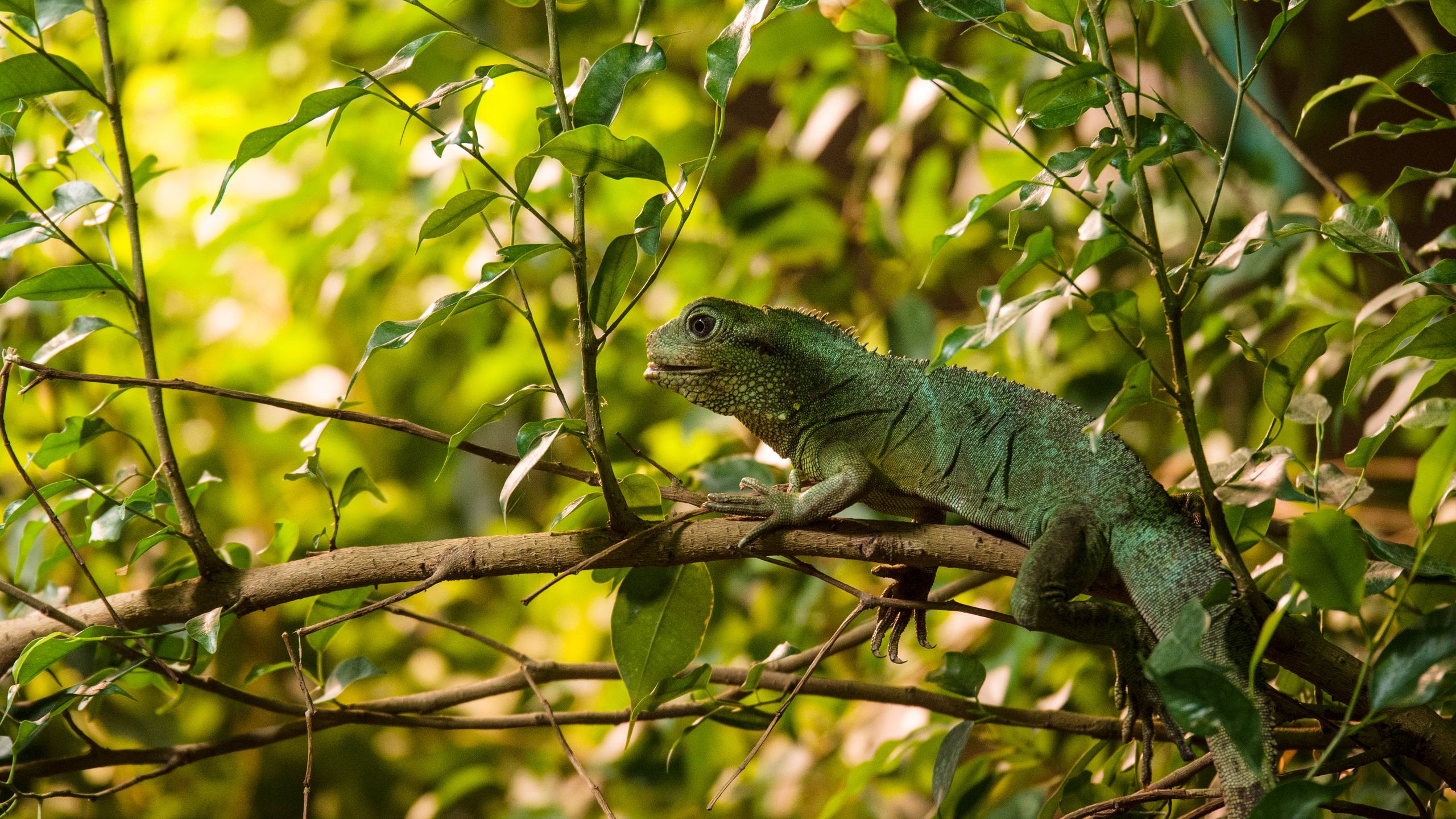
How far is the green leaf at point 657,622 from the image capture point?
1309mm

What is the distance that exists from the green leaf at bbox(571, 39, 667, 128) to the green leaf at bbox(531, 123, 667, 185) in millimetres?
38

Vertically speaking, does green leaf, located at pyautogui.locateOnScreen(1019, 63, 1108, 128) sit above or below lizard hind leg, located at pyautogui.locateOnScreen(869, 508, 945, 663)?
above

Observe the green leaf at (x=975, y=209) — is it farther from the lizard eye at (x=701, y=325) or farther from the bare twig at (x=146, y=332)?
the bare twig at (x=146, y=332)

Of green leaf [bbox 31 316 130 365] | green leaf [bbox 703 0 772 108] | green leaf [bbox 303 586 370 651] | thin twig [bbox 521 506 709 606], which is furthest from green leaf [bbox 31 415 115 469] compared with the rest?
green leaf [bbox 703 0 772 108]

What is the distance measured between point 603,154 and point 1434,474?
77 centimetres

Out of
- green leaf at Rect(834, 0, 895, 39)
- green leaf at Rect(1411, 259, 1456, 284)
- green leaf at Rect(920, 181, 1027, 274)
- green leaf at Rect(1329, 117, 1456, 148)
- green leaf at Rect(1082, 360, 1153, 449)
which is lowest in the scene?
green leaf at Rect(1082, 360, 1153, 449)

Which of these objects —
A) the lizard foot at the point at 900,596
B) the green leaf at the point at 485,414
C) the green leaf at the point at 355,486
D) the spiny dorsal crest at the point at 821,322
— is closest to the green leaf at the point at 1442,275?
the lizard foot at the point at 900,596

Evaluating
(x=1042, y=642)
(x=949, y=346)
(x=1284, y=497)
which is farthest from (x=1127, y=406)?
(x=1042, y=642)

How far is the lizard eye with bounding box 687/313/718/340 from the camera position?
5.26 ft

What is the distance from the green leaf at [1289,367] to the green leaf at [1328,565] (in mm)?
352

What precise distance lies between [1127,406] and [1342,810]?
444 mm

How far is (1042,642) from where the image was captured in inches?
75.2

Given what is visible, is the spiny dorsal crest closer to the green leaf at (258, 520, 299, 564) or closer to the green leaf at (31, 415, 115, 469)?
the green leaf at (258, 520, 299, 564)

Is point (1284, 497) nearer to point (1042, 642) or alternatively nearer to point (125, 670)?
point (1042, 642)
